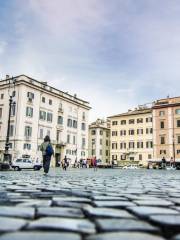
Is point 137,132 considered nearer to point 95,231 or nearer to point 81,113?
point 81,113

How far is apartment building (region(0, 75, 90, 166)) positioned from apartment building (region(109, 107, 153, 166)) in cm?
1483

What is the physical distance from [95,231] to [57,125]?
58.8 m

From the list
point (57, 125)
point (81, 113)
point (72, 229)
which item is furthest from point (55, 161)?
point (72, 229)

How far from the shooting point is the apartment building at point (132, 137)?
7531 cm

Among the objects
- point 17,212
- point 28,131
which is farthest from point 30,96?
point 17,212

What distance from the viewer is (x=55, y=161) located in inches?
2370

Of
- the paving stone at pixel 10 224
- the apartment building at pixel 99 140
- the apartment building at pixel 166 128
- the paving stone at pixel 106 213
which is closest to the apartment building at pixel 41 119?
the apartment building at pixel 166 128

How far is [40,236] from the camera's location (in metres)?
1.72

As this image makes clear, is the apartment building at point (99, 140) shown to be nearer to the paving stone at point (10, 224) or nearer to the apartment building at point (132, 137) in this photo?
the apartment building at point (132, 137)

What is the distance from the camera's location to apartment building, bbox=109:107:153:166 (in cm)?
7531

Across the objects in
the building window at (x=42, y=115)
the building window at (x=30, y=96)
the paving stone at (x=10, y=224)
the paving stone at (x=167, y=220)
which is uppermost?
the building window at (x=30, y=96)

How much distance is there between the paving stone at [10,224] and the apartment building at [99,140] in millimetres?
84980

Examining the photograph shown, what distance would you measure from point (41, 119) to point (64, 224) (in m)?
55.0

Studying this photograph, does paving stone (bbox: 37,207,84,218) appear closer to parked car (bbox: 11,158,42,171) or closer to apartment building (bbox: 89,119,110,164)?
parked car (bbox: 11,158,42,171)
